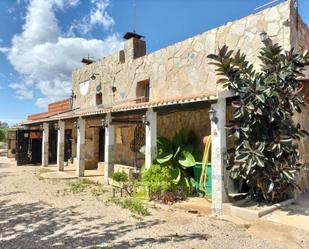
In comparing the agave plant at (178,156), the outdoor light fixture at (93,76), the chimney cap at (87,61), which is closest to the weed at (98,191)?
the agave plant at (178,156)

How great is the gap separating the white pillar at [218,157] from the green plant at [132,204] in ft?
5.67

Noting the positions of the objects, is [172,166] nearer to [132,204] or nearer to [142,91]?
[132,204]

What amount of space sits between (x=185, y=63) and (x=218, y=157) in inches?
206

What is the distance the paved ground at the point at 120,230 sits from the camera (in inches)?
200

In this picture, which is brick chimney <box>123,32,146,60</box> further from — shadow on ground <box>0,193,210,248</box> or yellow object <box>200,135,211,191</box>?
shadow on ground <box>0,193,210,248</box>

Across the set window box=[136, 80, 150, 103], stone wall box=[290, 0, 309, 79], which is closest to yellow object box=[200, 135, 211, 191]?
stone wall box=[290, 0, 309, 79]

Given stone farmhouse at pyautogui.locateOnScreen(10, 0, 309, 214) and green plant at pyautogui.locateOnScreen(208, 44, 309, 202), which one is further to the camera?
stone farmhouse at pyautogui.locateOnScreen(10, 0, 309, 214)

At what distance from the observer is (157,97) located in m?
12.3

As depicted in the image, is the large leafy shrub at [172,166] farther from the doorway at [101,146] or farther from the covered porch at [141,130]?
the doorway at [101,146]

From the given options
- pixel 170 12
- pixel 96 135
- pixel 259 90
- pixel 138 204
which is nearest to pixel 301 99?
pixel 259 90

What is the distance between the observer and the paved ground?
5078 millimetres

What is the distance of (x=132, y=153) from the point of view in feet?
46.4

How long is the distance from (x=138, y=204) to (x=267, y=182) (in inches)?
132

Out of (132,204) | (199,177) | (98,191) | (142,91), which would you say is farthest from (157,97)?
(132,204)
